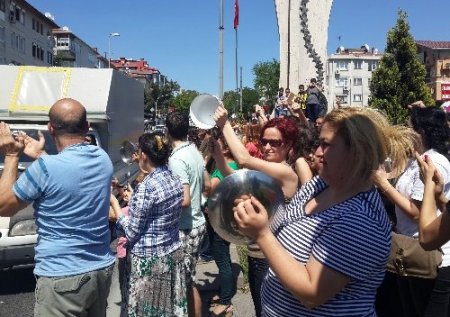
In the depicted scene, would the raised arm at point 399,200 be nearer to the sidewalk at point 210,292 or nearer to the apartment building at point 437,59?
the sidewalk at point 210,292

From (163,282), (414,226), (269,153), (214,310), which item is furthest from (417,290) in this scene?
(214,310)

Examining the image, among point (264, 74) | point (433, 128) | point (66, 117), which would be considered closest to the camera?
point (66, 117)

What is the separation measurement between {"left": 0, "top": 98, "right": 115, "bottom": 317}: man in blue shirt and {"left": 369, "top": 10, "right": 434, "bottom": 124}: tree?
2072 centimetres

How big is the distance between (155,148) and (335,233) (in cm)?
210

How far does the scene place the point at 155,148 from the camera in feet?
12.1

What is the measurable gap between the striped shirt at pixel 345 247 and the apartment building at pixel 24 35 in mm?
56979

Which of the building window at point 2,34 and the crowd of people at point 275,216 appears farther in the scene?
the building window at point 2,34

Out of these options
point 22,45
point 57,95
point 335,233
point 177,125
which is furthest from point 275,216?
point 22,45

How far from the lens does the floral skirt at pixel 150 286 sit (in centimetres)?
358

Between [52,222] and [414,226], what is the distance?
89.6 inches

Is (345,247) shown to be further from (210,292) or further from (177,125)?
(210,292)

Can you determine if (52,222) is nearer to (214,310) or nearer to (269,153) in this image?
(269,153)

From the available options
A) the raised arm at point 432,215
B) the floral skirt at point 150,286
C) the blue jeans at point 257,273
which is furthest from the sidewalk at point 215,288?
the raised arm at point 432,215

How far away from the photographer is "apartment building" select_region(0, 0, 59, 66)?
54.1 metres
